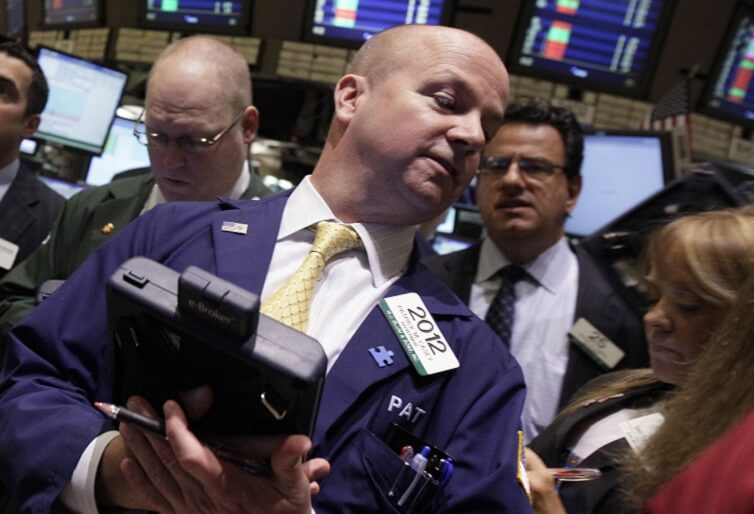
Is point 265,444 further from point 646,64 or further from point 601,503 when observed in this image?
point 646,64

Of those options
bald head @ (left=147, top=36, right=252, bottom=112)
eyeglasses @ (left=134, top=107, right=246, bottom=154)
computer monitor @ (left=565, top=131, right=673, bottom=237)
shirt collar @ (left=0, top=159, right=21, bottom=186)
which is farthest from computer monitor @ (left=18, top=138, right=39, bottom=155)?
computer monitor @ (left=565, top=131, right=673, bottom=237)

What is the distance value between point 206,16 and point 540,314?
9.89 feet

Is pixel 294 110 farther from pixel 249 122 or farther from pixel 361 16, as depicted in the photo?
pixel 249 122

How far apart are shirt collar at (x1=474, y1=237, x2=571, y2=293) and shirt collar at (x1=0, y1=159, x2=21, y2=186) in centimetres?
187

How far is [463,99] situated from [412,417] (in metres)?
0.64

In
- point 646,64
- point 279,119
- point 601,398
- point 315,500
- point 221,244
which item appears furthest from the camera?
point 279,119

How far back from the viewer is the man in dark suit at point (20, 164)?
111 inches

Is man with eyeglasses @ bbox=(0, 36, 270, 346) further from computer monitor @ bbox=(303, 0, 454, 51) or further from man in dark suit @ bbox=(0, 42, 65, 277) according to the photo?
computer monitor @ bbox=(303, 0, 454, 51)

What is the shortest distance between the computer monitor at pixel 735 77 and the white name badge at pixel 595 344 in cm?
250

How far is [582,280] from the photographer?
8.64 ft

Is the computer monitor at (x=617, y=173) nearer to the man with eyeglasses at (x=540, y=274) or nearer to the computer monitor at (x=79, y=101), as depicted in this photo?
the man with eyeglasses at (x=540, y=274)

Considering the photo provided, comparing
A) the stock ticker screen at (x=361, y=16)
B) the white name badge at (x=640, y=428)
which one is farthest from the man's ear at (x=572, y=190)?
the stock ticker screen at (x=361, y=16)

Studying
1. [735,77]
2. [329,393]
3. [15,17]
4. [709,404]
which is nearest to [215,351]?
[329,393]

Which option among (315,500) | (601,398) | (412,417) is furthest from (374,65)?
(601,398)
